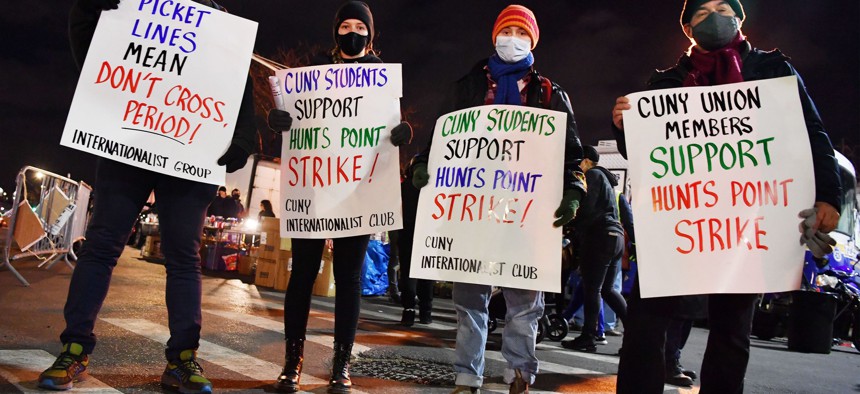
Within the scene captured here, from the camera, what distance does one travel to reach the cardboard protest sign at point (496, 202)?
11.2 ft

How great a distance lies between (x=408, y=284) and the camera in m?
7.45

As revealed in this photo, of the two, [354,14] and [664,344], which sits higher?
[354,14]

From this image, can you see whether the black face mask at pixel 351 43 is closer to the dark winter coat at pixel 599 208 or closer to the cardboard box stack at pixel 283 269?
the dark winter coat at pixel 599 208

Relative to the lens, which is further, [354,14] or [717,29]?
[354,14]

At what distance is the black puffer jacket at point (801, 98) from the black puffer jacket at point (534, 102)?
49cm

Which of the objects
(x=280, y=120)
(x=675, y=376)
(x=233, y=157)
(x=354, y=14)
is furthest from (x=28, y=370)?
(x=675, y=376)

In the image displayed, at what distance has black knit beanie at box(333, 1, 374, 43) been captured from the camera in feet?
12.8

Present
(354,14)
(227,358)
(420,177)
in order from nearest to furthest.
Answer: (420,177) < (354,14) < (227,358)

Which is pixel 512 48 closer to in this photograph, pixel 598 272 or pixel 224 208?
pixel 598 272

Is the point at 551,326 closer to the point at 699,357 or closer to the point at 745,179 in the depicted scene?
the point at 699,357

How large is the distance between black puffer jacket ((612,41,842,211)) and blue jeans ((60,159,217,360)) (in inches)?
86.9

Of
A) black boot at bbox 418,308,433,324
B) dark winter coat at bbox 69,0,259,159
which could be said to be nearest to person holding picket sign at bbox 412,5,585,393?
dark winter coat at bbox 69,0,259,159

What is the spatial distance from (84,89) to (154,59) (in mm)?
373

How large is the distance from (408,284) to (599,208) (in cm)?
241
